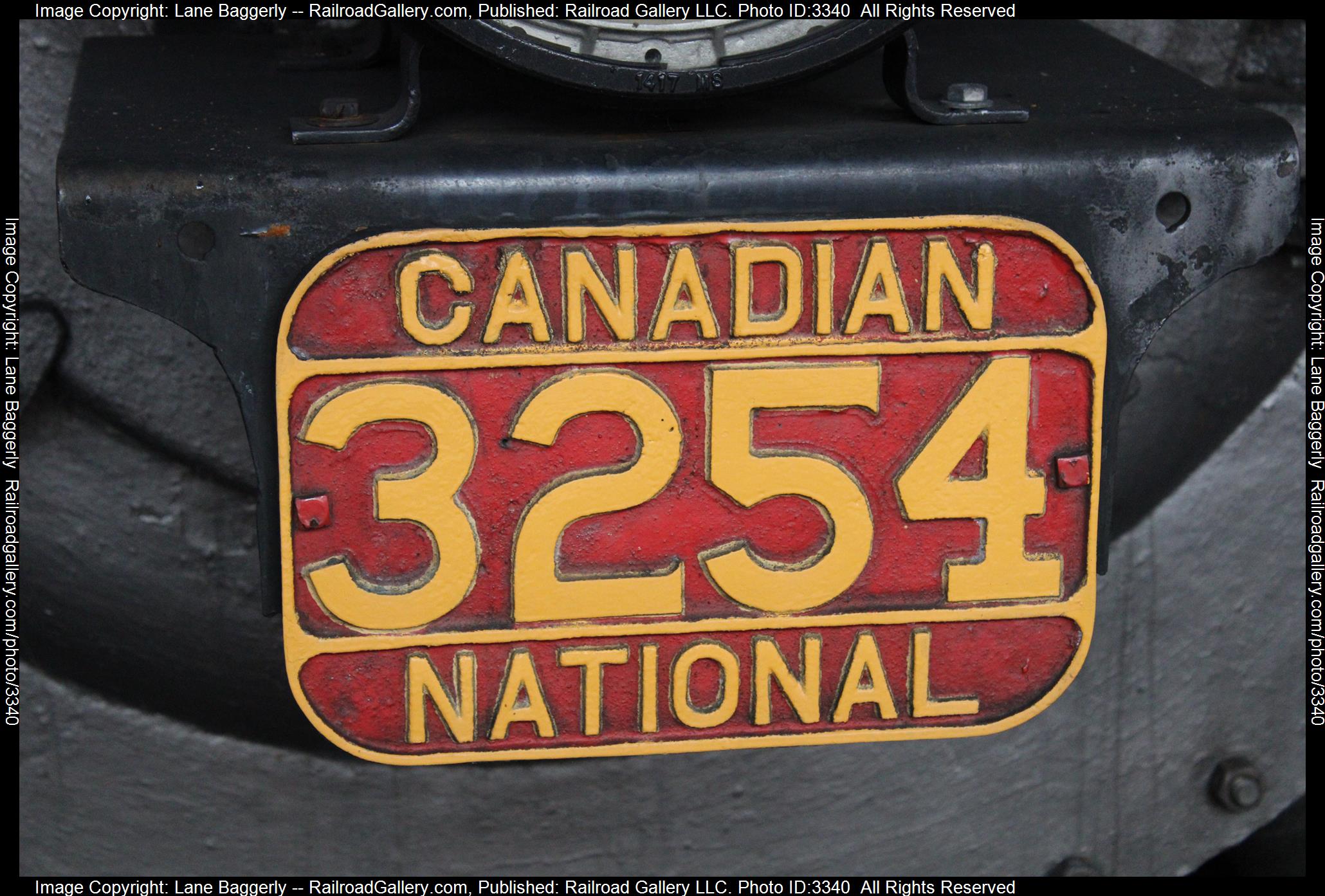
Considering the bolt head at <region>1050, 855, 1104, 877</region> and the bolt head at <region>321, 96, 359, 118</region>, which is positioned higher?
the bolt head at <region>321, 96, 359, 118</region>

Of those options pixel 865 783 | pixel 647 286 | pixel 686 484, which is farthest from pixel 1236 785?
pixel 647 286

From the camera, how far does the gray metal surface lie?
64.5 inches

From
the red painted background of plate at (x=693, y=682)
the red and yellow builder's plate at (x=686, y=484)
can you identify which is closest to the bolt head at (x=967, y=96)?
the red and yellow builder's plate at (x=686, y=484)

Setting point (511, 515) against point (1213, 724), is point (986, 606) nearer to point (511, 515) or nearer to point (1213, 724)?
point (511, 515)

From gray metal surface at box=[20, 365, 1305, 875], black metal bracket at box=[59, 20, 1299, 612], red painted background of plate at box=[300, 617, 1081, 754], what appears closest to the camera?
black metal bracket at box=[59, 20, 1299, 612]

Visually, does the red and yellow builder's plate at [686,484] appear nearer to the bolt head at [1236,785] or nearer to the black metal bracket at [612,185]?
the black metal bracket at [612,185]

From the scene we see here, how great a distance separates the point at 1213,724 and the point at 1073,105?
83 cm

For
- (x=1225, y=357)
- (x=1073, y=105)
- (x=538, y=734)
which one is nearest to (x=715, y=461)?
(x=538, y=734)

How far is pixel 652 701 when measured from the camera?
1216 mm

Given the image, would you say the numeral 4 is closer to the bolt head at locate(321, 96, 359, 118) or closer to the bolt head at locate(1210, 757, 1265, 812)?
the bolt head at locate(321, 96, 359, 118)

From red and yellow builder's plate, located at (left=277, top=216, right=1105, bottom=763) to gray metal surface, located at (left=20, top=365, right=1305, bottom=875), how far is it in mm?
469

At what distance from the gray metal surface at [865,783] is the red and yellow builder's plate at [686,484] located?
18.5 inches

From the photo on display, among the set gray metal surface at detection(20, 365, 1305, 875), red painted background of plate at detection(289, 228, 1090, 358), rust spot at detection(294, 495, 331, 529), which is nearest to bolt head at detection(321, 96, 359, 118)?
red painted background of plate at detection(289, 228, 1090, 358)

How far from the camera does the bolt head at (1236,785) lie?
1783 millimetres
